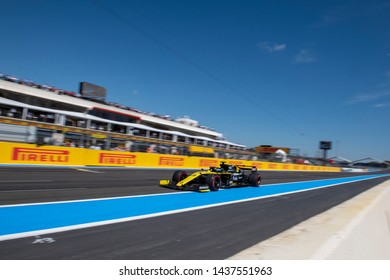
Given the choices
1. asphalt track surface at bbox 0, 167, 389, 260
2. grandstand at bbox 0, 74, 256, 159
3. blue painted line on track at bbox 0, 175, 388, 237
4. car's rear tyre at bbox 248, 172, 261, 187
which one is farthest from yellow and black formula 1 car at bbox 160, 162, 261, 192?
grandstand at bbox 0, 74, 256, 159

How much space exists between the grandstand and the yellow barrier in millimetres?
359

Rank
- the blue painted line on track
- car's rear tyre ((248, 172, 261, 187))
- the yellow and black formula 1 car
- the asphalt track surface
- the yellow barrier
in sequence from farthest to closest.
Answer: the yellow barrier → car's rear tyre ((248, 172, 261, 187)) → the yellow and black formula 1 car → the blue painted line on track → the asphalt track surface

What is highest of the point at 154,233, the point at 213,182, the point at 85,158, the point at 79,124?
the point at 79,124

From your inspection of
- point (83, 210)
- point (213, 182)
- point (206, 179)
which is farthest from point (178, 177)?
point (83, 210)

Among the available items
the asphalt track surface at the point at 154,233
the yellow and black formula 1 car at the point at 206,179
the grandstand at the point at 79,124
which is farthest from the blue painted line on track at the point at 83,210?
the grandstand at the point at 79,124

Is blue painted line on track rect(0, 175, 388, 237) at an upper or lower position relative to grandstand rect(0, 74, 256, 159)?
lower

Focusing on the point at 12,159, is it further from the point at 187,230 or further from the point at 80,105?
the point at 80,105

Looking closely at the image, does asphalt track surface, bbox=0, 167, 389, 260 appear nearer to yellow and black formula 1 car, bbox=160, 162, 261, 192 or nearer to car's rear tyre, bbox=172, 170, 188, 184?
yellow and black formula 1 car, bbox=160, 162, 261, 192

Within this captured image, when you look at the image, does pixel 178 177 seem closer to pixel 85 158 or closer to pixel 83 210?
pixel 83 210

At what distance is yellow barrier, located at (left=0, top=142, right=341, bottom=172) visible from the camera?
1501 centimetres

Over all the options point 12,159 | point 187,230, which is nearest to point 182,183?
point 187,230

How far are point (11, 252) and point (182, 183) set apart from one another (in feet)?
22.5

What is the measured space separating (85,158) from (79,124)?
22.2 m

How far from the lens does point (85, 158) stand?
18125mm
